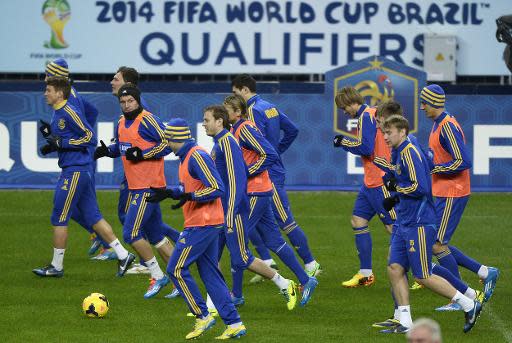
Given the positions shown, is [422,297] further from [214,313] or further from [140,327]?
[140,327]

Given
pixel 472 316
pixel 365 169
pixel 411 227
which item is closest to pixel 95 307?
pixel 411 227

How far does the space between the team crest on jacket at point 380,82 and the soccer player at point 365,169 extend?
24.5 feet

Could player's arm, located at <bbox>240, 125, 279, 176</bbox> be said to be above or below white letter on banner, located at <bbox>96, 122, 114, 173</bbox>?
above

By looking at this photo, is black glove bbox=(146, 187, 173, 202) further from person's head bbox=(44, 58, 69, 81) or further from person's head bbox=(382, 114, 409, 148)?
person's head bbox=(44, 58, 69, 81)

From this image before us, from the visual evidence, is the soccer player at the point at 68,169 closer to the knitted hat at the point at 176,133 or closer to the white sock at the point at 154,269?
the white sock at the point at 154,269

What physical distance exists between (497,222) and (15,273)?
7.91m

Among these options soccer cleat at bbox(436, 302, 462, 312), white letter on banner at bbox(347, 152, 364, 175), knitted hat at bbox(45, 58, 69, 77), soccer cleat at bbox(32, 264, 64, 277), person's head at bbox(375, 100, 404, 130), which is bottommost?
soccer cleat at bbox(436, 302, 462, 312)

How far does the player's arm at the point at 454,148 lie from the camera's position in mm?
13133

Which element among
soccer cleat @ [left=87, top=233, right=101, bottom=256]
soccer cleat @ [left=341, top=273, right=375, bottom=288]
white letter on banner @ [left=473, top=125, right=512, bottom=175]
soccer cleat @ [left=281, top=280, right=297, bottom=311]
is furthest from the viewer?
white letter on banner @ [left=473, top=125, right=512, bottom=175]

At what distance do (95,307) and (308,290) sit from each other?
88.4 inches

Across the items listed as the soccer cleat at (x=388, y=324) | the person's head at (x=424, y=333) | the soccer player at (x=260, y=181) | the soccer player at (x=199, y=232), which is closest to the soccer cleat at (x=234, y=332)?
the soccer player at (x=199, y=232)

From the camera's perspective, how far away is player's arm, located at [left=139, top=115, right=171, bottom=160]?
1384 cm

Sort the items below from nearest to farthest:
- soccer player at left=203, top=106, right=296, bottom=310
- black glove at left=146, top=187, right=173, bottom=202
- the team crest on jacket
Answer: black glove at left=146, top=187, right=173, bottom=202
soccer player at left=203, top=106, right=296, bottom=310
the team crest on jacket

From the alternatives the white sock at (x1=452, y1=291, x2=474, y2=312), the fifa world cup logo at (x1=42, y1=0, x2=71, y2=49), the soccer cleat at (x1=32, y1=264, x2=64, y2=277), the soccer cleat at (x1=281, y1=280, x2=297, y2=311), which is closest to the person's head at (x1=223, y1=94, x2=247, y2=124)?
the soccer cleat at (x1=281, y1=280, x2=297, y2=311)
